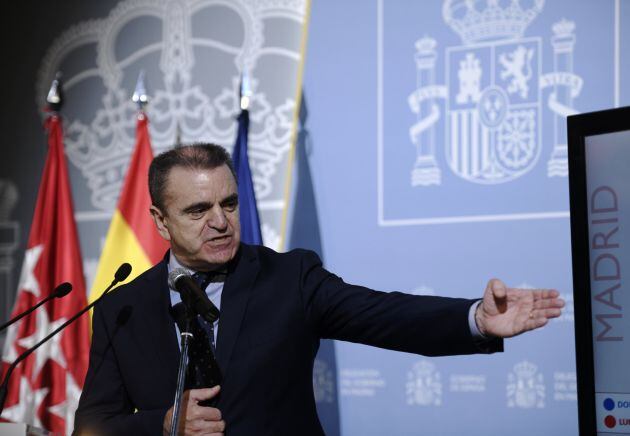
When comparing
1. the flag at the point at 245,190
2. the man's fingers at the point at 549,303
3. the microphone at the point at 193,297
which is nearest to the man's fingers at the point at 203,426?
the microphone at the point at 193,297

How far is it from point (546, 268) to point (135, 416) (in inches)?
74.9

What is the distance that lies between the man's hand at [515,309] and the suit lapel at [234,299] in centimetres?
70

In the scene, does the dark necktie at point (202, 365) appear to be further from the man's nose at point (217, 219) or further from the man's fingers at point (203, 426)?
the man's nose at point (217, 219)

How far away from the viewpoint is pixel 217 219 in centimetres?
232

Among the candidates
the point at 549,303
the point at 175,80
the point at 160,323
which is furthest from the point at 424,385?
the point at 175,80

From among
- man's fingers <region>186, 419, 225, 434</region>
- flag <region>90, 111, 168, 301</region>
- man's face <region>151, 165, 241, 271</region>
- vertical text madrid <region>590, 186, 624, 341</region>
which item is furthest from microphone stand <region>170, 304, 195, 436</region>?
flag <region>90, 111, 168, 301</region>

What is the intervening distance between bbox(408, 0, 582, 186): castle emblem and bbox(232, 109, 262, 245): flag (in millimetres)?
754

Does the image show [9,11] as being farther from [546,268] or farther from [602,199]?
[602,199]

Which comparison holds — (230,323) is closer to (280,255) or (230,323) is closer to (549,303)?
(280,255)

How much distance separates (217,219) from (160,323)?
0.35 metres

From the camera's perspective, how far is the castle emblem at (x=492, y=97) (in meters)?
3.45

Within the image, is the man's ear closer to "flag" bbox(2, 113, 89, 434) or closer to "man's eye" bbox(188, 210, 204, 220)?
"man's eye" bbox(188, 210, 204, 220)

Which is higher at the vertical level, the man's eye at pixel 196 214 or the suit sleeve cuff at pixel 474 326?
the man's eye at pixel 196 214

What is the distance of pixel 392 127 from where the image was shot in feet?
12.3
